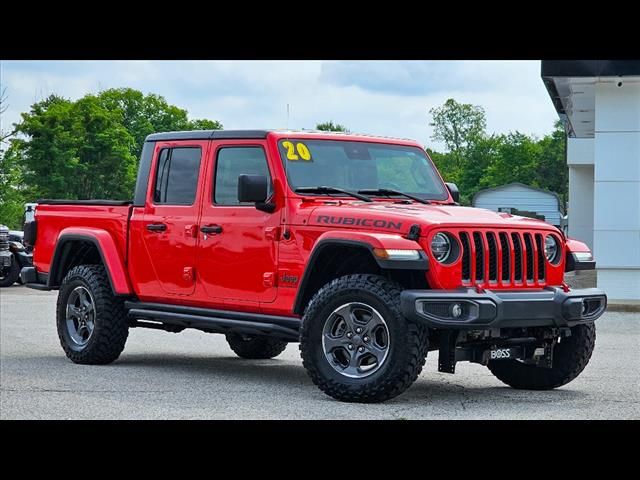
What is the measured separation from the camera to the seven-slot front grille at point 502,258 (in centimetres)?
884

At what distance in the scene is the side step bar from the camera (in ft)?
31.4

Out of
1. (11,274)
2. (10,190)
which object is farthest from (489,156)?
(11,274)

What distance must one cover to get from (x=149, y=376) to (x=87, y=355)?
1016mm

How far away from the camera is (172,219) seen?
10742mm

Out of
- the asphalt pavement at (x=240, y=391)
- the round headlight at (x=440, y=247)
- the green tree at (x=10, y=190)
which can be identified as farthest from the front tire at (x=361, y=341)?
the green tree at (x=10, y=190)

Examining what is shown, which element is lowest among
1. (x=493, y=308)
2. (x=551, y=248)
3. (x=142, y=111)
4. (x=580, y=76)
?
(x=493, y=308)

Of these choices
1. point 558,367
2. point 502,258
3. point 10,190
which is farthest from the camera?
point 10,190

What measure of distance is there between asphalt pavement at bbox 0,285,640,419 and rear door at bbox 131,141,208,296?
843mm

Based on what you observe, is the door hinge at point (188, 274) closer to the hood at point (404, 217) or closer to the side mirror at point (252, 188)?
the side mirror at point (252, 188)

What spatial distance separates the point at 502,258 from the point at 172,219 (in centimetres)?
316

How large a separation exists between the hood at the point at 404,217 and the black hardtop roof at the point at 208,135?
3.58 feet

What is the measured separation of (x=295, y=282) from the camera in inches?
372

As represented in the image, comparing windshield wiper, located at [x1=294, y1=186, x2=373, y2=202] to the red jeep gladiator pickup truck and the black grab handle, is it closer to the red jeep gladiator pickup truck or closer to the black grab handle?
the red jeep gladiator pickup truck

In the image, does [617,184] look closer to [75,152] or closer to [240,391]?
[240,391]
